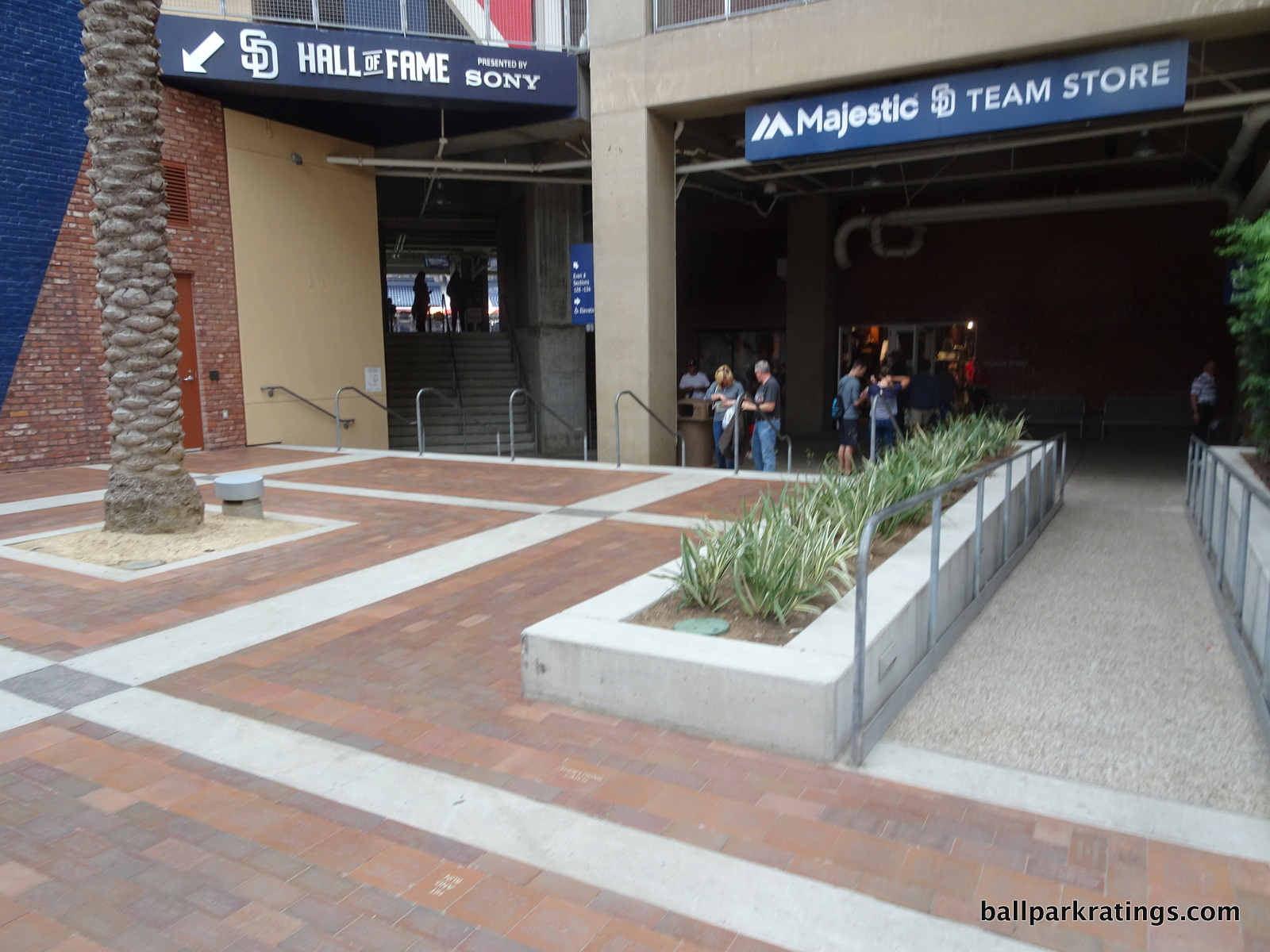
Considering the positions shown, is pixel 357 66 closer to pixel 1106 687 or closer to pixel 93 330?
pixel 93 330

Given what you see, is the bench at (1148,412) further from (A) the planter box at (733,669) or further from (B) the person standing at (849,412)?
(A) the planter box at (733,669)

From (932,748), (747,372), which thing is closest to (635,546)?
(932,748)

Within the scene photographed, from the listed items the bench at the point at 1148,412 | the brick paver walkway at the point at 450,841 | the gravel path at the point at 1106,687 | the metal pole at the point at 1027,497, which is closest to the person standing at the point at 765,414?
the metal pole at the point at 1027,497

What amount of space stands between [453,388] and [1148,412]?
15362 millimetres

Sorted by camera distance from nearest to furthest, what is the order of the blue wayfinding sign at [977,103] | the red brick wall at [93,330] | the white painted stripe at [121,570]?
the white painted stripe at [121,570] < the blue wayfinding sign at [977,103] < the red brick wall at [93,330]

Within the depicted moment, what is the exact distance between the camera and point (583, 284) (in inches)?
600

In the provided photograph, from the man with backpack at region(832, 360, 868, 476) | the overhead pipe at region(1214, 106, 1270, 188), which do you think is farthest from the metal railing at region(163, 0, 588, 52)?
the overhead pipe at region(1214, 106, 1270, 188)

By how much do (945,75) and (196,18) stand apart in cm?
1040

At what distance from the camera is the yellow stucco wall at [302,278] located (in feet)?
48.5

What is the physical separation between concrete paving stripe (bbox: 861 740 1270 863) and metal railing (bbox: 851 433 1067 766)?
0.19 meters

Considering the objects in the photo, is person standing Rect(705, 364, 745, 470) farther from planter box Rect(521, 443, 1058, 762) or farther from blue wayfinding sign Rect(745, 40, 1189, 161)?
planter box Rect(521, 443, 1058, 762)

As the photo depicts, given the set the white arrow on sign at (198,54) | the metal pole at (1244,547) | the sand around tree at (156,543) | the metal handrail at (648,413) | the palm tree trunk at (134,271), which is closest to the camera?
the metal pole at (1244,547)

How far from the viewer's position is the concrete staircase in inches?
763

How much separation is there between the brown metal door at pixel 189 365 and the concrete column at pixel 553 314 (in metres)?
7.32
